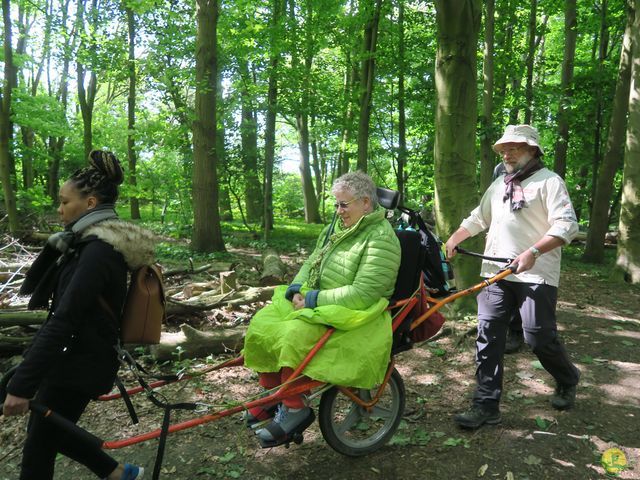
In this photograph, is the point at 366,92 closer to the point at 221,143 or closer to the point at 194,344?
the point at 221,143

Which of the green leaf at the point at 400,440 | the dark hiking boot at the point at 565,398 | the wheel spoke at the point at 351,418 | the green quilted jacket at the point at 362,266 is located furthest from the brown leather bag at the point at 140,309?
the dark hiking boot at the point at 565,398

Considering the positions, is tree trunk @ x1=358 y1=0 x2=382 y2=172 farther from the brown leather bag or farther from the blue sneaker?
the blue sneaker

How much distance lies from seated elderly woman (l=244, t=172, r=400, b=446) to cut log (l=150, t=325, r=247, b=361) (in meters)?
1.89

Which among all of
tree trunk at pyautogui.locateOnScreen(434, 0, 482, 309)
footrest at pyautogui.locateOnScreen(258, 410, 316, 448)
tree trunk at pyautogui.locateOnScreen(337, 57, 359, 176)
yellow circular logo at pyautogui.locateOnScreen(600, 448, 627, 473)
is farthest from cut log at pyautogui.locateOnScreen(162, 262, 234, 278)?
tree trunk at pyautogui.locateOnScreen(337, 57, 359, 176)

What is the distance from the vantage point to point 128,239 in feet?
7.43

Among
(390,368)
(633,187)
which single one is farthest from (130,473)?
(633,187)

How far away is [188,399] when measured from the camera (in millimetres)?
4195

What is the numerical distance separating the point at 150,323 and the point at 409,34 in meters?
15.7

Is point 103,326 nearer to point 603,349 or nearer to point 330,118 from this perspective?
point 603,349

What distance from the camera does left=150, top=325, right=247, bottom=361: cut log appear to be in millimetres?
4694

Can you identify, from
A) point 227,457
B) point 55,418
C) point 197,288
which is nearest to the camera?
point 55,418

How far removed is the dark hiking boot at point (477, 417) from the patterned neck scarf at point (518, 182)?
5.05ft

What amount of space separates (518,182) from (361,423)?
223 cm

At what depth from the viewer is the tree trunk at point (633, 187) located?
8.59 meters
